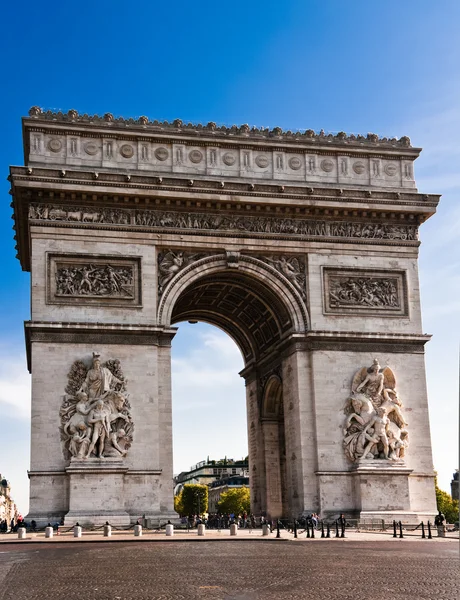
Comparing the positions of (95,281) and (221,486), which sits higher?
(95,281)

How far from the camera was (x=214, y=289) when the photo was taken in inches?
1642

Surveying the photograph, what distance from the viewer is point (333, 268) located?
3903 centimetres

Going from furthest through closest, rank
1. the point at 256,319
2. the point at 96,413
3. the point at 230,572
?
the point at 256,319, the point at 96,413, the point at 230,572

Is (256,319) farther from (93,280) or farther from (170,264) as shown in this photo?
(93,280)

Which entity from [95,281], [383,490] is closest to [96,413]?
[95,281]

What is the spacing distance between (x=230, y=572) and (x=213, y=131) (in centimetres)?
2519

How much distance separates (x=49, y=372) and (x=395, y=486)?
1431 centimetres

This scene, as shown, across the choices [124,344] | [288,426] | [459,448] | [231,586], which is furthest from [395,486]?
[459,448]

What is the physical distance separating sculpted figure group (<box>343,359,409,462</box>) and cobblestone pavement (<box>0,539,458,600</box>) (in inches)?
403

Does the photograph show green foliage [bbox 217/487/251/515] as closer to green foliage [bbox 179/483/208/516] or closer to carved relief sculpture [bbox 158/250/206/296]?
green foliage [bbox 179/483/208/516]

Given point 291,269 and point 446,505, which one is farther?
point 446,505

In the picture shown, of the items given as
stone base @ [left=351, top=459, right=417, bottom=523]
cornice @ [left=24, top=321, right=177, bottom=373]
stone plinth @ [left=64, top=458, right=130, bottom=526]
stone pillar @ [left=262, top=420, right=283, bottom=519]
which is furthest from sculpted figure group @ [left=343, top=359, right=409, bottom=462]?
stone plinth @ [left=64, top=458, right=130, bottom=526]

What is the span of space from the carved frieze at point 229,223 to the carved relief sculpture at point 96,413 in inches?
225

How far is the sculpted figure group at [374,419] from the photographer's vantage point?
36.9 m
